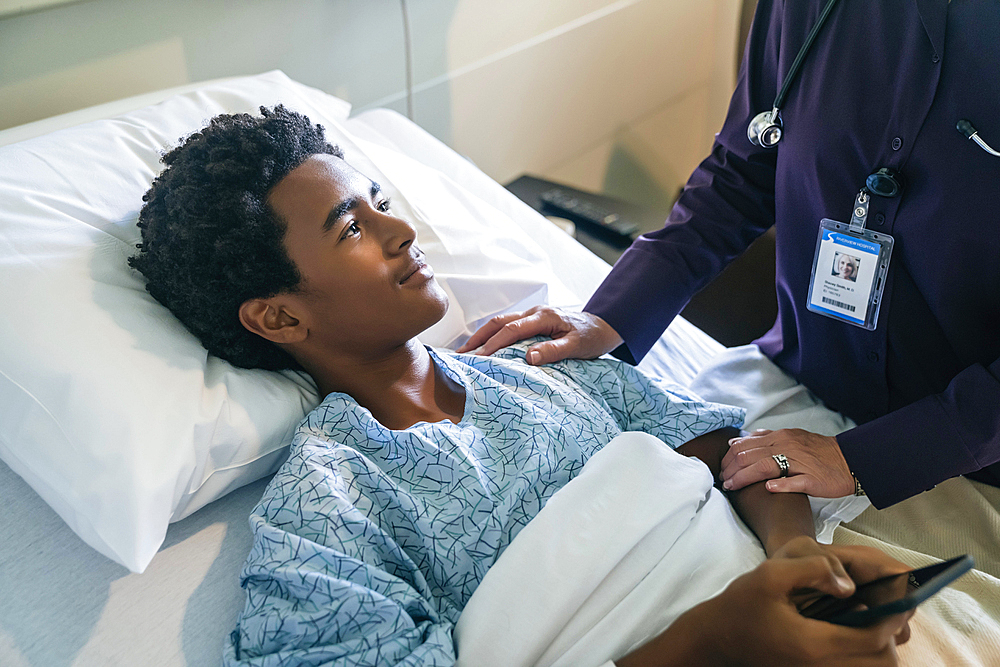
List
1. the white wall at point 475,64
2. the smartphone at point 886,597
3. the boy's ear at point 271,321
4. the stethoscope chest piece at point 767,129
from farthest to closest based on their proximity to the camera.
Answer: the white wall at point 475,64 < the stethoscope chest piece at point 767,129 < the boy's ear at point 271,321 < the smartphone at point 886,597

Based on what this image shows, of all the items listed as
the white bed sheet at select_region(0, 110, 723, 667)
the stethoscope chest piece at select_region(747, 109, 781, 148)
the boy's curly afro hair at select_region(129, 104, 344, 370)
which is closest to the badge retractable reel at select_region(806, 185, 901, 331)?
the stethoscope chest piece at select_region(747, 109, 781, 148)

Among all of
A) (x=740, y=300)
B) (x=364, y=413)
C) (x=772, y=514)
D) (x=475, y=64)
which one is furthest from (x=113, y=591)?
(x=475, y=64)

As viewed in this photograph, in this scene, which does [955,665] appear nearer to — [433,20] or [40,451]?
[40,451]

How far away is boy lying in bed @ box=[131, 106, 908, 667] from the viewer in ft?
2.85

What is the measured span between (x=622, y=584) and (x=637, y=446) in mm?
162

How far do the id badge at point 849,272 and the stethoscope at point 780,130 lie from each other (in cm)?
7

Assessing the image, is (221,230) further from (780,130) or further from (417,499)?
(780,130)

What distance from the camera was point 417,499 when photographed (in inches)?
40.1

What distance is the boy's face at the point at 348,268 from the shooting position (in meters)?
1.10

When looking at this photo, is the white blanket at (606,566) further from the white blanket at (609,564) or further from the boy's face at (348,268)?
the boy's face at (348,268)

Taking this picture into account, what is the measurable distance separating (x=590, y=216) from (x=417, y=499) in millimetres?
1180

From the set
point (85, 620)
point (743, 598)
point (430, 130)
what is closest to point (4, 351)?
point (85, 620)

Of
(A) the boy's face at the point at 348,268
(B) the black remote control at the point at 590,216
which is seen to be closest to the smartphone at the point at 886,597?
(A) the boy's face at the point at 348,268

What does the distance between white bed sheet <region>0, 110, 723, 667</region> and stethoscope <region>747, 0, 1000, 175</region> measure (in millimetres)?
931
